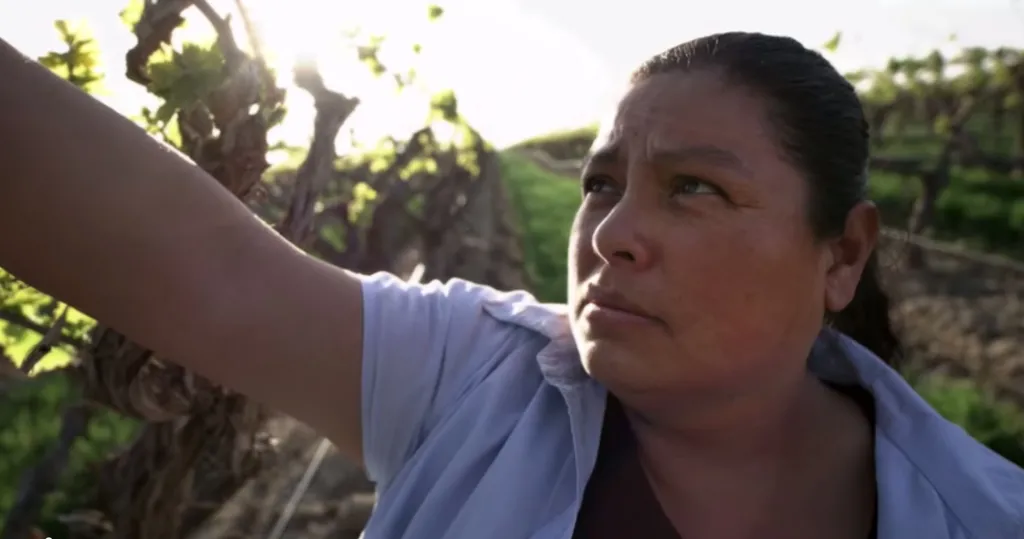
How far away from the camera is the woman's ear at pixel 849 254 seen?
4.92 feet

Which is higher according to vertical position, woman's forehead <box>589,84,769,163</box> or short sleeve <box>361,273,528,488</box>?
woman's forehead <box>589,84,769,163</box>

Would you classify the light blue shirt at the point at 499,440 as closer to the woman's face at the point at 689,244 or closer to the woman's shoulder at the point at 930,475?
the woman's shoulder at the point at 930,475

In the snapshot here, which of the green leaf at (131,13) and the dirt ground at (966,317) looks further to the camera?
the dirt ground at (966,317)

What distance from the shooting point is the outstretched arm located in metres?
0.97

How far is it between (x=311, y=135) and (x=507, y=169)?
1661 cm

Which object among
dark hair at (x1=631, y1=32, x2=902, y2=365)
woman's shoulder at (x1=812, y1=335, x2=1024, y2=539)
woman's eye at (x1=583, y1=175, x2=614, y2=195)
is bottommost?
woman's shoulder at (x1=812, y1=335, x2=1024, y2=539)

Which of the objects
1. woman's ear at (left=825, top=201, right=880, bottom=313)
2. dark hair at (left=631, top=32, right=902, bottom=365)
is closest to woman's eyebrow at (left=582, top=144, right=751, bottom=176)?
dark hair at (left=631, top=32, right=902, bottom=365)

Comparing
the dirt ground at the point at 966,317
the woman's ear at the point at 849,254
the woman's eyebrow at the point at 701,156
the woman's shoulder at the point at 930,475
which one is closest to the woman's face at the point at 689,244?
the woman's eyebrow at the point at 701,156

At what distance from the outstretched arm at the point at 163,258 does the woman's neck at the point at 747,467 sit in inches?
18.9

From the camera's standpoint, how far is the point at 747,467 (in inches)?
57.1

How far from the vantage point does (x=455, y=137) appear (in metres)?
5.04

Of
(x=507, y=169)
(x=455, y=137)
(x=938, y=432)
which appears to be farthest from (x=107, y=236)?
(x=507, y=169)

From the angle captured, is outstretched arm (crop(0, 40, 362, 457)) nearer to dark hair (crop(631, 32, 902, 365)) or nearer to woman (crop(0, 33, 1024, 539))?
woman (crop(0, 33, 1024, 539))

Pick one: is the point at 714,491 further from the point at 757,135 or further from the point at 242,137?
the point at 242,137
